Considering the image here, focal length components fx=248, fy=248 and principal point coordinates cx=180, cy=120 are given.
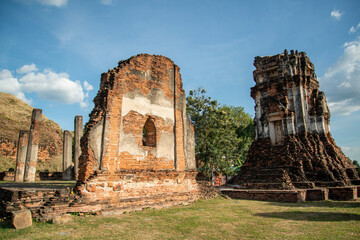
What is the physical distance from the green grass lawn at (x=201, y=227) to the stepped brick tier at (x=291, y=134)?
564 cm

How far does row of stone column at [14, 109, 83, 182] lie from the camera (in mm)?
16859

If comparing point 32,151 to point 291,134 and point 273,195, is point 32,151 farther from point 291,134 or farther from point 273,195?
point 291,134

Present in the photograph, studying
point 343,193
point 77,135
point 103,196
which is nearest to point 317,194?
point 343,193

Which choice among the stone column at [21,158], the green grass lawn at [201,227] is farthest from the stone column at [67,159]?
the green grass lawn at [201,227]

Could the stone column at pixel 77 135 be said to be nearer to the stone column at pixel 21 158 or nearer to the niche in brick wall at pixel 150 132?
the stone column at pixel 21 158

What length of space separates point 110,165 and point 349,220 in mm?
6437

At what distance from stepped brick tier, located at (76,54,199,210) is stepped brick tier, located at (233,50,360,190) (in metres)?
5.57

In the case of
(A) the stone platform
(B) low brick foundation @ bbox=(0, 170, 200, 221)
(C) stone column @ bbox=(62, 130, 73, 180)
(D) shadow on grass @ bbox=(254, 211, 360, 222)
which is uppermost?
(C) stone column @ bbox=(62, 130, 73, 180)

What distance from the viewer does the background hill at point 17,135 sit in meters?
27.9

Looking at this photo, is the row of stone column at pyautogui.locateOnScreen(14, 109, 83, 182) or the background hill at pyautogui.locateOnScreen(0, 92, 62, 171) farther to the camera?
the background hill at pyautogui.locateOnScreen(0, 92, 62, 171)

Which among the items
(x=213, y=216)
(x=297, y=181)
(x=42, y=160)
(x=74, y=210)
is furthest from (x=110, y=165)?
(x=42, y=160)

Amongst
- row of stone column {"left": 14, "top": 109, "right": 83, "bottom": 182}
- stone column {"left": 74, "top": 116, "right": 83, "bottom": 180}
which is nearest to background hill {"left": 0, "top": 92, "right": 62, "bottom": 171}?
row of stone column {"left": 14, "top": 109, "right": 83, "bottom": 182}

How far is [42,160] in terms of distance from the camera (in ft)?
99.7

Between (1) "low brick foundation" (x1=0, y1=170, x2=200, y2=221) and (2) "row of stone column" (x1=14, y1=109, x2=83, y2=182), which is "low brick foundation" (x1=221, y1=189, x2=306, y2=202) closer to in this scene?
(1) "low brick foundation" (x1=0, y1=170, x2=200, y2=221)
